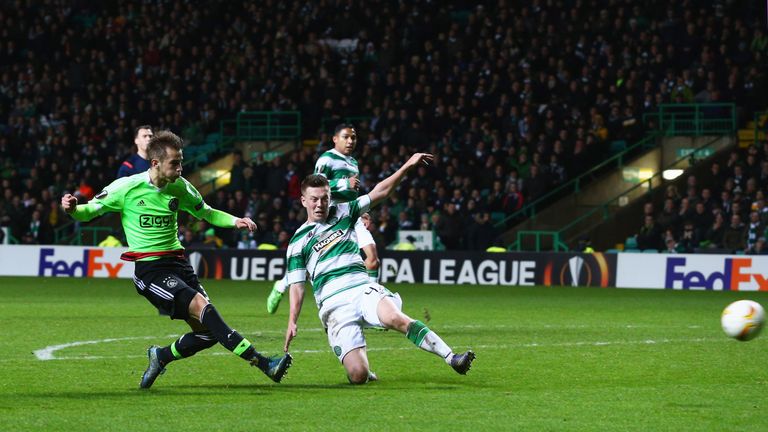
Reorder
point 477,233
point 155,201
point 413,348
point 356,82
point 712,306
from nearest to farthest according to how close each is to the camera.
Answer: point 155,201 < point 413,348 < point 712,306 < point 477,233 < point 356,82

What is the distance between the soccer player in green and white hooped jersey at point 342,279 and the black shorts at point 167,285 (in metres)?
0.80

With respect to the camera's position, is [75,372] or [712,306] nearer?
[75,372]

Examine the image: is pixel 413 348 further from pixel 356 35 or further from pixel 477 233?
pixel 356 35

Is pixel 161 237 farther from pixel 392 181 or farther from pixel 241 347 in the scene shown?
pixel 392 181

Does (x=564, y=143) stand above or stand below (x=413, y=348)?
above

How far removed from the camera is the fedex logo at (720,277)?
2316 centimetres

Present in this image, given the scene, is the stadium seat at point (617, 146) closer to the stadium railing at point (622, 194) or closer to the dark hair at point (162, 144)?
the stadium railing at point (622, 194)

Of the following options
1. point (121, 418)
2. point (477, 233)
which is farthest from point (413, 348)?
point (477, 233)

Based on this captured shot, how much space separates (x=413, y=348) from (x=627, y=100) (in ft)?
59.0

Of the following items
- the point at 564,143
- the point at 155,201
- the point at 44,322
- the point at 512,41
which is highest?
the point at 512,41

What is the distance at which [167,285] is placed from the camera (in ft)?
29.6

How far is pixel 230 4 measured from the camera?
123ft

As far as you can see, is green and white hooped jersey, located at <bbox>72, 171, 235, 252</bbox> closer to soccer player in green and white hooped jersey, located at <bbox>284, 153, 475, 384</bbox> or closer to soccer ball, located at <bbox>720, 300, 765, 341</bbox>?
soccer player in green and white hooped jersey, located at <bbox>284, 153, 475, 384</bbox>

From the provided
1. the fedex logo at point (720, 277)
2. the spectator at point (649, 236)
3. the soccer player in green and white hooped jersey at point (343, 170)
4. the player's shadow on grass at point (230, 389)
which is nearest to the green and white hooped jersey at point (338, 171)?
the soccer player in green and white hooped jersey at point (343, 170)
